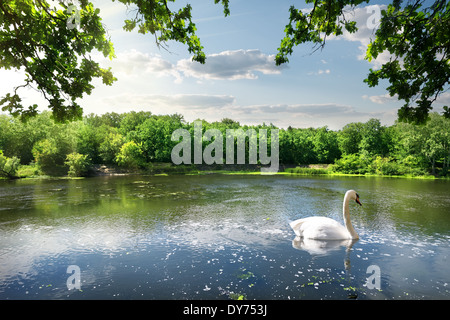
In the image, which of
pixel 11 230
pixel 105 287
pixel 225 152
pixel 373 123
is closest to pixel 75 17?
pixel 105 287

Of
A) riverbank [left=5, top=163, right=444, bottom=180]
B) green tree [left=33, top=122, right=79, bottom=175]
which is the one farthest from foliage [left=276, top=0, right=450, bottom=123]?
green tree [left=33, top=122, right=79, bottom=175]

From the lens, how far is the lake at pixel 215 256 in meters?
6.78

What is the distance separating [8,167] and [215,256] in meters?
47.8

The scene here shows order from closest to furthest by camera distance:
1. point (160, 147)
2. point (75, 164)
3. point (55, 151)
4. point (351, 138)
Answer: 1. point (75, 164)
2. point (55, 151)
3. point (160, 147)
4. point (351, 138)

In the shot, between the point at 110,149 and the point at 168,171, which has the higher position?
the point at 110,149

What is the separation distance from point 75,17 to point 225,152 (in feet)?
215

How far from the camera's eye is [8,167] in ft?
138

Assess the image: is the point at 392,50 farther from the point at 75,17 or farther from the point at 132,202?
the point at 132,202

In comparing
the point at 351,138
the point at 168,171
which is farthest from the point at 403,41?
the point at 351,138

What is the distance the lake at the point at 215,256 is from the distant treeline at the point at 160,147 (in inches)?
1245

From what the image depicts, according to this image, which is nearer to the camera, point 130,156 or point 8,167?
point 8,167

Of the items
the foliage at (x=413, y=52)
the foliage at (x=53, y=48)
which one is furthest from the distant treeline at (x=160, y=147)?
the foliage at (x=413, y=52)

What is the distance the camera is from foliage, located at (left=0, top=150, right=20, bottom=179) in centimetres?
4206

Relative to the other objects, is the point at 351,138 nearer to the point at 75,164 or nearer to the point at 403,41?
the point at 75,164
